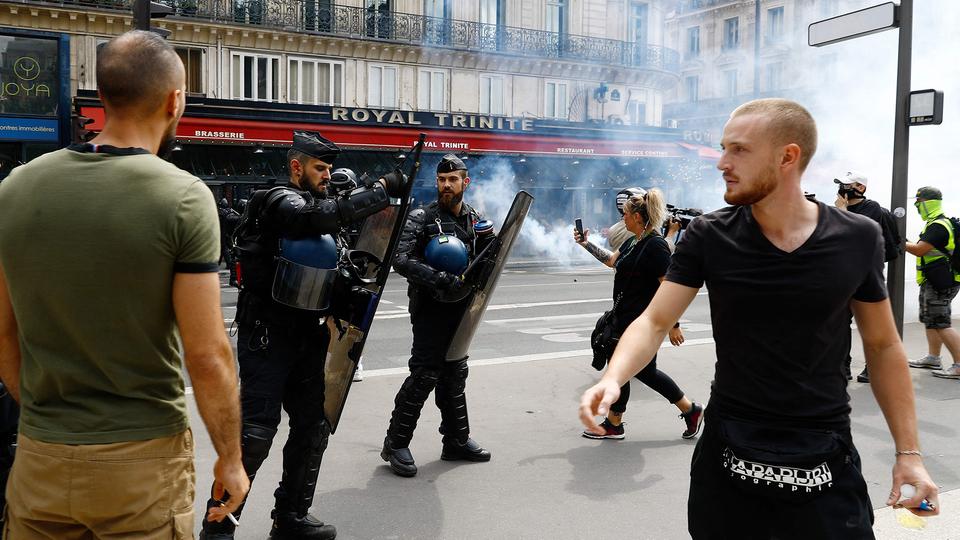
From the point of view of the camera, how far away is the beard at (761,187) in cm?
226

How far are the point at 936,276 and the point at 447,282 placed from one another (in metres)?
4.94

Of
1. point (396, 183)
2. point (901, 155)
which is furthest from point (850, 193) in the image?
point (396, 183)

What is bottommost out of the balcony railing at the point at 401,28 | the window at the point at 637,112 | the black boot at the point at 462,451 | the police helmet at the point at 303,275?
the black boot at the point at 462,451

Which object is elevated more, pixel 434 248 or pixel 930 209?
pixel 930 209

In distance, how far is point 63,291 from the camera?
6.47ft

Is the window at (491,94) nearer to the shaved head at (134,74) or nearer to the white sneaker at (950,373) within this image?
the white sneaker at (950,373)

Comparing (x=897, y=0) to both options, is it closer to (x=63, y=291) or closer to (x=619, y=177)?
(x=63, y=291)

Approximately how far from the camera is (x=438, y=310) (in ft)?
15.7

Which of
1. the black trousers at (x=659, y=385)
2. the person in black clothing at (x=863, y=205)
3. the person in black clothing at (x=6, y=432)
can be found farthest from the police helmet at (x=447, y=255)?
the person in black clothing at (x=863, y=205)

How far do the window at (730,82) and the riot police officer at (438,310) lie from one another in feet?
131

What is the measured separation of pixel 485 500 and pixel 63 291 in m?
2.75

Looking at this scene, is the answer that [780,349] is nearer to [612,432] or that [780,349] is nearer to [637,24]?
[612,432]

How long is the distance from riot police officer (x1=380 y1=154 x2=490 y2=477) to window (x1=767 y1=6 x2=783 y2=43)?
39952 millimetres

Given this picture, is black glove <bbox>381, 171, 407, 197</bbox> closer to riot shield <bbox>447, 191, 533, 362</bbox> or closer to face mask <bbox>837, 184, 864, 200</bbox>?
riot shield <bbox>447, 191, 533, 362</bbox>
